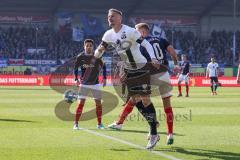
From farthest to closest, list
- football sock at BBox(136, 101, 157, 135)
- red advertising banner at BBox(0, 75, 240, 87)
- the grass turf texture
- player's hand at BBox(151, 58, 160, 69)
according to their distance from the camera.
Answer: red advertising banner at BBox(0, 75, 240, 87) < player's hand at BBox(151, 58, 160, 69) < football sock at BBox(136, 101, 157, 135) < the grass turf texture

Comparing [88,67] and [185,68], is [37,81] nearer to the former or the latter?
[185,68]

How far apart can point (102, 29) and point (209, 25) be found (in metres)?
14.2

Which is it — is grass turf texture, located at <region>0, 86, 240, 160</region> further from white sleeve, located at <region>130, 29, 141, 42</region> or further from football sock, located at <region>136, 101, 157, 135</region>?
white sleeve, located at <region>130, 29, 141, 42</region>

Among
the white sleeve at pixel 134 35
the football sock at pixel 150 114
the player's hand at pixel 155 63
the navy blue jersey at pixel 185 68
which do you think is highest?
the white sleeve at pixel 134 35

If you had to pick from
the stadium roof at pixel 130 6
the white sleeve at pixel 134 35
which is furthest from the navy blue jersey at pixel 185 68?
the stadium roof at pixel 130 6

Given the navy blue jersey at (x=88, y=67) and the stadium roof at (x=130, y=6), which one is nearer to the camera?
the navy blue jersey at (x=88, y=67)

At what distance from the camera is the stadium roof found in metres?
66.6

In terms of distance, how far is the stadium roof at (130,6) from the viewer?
2623 inches

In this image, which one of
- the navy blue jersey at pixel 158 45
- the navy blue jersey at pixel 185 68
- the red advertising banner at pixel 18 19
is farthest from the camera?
the red advertising banner at pixel 18 19

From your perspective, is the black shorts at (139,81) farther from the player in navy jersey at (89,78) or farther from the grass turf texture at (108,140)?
the player in navy jersey at (89,78)

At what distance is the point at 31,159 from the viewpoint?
9.14m

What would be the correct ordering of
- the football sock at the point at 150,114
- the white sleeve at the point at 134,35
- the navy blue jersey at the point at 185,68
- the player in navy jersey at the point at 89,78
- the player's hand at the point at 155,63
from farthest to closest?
the navy blue jersey at the point at 185,68, the player in navy jersey at the point at 89,78, the player's hand at the point at 155,63, the football sock at the point at 150,114, the white sleeve at the point at 134,35

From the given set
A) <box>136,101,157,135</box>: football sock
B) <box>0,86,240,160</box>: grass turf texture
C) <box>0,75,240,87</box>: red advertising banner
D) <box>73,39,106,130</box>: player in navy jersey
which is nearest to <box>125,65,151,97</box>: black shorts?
<box>136,101,157,135</box>: football sock

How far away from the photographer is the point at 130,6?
68.7 metres
